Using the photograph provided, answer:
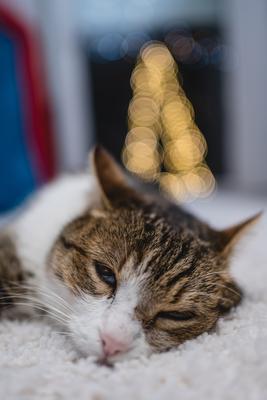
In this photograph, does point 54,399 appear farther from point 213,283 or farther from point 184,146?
point 184,146

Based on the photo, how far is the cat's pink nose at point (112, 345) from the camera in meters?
0.81

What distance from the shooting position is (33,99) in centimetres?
292

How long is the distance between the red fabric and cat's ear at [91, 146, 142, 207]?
1.60 metres

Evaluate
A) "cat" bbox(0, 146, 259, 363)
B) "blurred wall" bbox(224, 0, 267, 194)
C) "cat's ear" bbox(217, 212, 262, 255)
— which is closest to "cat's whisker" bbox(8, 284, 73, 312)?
"cat" bbox(0, 146, 259, 363)

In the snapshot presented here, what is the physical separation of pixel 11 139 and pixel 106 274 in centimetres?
187

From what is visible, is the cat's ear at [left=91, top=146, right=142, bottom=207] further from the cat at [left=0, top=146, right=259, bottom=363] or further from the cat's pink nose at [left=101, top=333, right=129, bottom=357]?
the cat's pink nose at [left=101, top=333, right=129, bottom=357]

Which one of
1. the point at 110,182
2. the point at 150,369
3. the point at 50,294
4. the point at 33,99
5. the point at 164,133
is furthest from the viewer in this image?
the point at 164,133

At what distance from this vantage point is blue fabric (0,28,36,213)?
8.27 ft

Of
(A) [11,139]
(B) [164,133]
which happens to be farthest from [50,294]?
(B) [164,133]

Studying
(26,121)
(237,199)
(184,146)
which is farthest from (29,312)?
(184,146)

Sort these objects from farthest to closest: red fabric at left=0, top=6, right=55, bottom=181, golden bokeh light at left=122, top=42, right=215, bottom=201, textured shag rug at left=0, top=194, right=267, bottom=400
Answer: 1. golden bokeh light at left=122, top=42, right=215, bottom=201
2. red fabric at left=0, top=6, right=55, bottom=181
3. textured shag rug at left=0, top=194, right=267, bottom=400

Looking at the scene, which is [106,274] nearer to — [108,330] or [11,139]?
[108,330]

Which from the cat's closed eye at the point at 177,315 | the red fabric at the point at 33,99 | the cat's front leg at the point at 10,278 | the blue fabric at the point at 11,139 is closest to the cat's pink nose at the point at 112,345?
the cat's closed eye at the point at 177,315

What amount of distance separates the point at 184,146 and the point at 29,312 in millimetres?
2435
